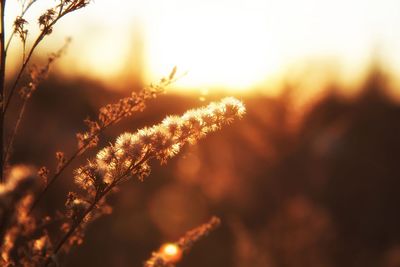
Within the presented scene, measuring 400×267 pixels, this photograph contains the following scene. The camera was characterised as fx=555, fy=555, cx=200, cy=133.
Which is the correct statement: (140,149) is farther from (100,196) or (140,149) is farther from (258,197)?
(258,197)

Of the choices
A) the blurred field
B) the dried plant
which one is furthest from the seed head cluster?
the blurred field

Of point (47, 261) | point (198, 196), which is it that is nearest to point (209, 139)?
point (198, 196)

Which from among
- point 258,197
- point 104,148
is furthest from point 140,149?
point 258,197

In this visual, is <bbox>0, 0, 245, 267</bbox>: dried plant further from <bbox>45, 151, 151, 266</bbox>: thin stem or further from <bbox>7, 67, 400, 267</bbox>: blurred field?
<bbox>7, 67, 400, 267</bbox>: blurred field

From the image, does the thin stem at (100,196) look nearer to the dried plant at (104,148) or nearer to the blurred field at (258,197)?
the dried plant at (104,148)

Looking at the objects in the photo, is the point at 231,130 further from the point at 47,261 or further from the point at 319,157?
the point at 47,261

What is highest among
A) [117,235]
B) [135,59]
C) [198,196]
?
[135,59]

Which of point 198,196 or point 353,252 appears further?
point 198,196

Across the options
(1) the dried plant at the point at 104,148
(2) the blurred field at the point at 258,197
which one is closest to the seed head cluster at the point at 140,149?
(1) the dried plant at the point at 104,148
